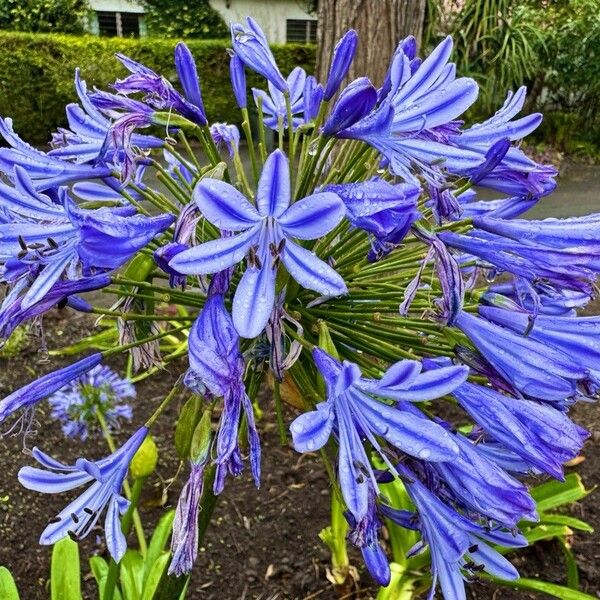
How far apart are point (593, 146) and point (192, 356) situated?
33.6ft

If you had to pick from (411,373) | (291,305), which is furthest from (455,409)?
(411,373)

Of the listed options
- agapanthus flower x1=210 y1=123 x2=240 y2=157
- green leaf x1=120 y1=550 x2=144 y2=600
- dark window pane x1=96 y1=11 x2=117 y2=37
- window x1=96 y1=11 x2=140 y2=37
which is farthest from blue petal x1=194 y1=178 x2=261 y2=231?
dark window pane x1=96 y1=11 x2=117 y2=37

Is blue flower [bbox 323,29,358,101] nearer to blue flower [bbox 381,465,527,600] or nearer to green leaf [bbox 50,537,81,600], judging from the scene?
blue flower [bbox 381,465,527,600]

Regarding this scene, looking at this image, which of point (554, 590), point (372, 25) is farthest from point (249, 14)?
point (554, 590)

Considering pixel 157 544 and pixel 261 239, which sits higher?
pixel 261 239

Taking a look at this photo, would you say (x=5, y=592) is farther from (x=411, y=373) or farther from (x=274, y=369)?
(x=411, y=373)

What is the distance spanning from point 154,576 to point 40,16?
11.9 meters

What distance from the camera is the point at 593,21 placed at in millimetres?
9484

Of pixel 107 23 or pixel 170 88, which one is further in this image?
pixel 107 23

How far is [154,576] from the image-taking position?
1944mm

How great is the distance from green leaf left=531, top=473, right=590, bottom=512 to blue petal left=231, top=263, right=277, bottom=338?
1.55 m

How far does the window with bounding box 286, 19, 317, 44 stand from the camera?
14445 millimetres

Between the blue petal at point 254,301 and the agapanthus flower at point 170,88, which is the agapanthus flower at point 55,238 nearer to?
the blue petal at point 254,301

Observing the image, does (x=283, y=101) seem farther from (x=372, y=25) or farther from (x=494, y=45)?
(x=494, y=45)
